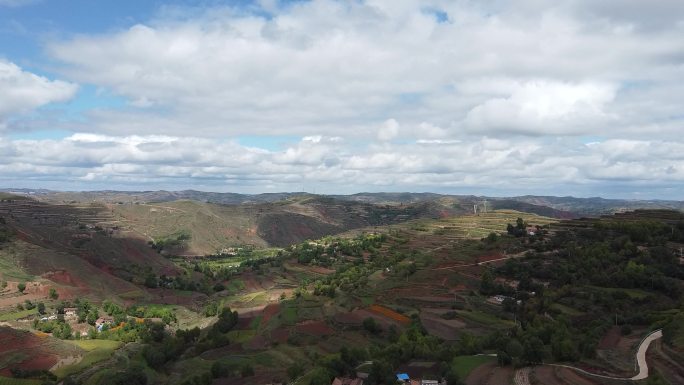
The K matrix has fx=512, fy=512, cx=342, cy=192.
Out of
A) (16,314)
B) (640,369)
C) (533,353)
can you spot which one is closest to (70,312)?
(16,314)

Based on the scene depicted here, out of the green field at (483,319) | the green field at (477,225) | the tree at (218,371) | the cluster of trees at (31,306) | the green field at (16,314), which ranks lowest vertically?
the green field at (16,314)

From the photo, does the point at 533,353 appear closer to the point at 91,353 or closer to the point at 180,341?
the point at 180,341

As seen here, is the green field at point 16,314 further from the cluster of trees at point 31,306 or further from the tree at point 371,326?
the tree at point 371,326

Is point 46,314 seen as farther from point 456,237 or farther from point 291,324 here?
point 456,237

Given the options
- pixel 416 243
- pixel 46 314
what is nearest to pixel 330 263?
pixel 416 243

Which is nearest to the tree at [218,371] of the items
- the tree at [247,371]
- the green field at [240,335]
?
the tree at [247,371]
